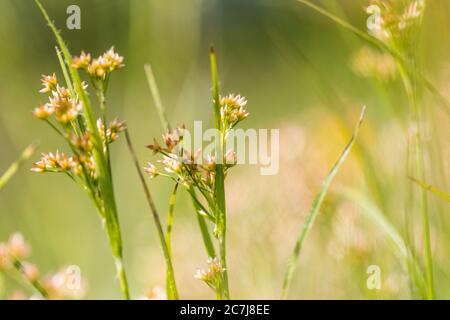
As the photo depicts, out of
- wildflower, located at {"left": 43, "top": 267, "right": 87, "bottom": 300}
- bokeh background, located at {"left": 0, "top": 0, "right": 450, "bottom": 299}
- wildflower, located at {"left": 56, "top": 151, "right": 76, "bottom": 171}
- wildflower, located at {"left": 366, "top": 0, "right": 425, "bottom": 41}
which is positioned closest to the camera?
wildflower, located at {"left": 43, "top": 267, "right": 87, "bottom": 300}

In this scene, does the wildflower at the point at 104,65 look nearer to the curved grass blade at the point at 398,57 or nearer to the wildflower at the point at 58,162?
the wildflower at the point at 58,162

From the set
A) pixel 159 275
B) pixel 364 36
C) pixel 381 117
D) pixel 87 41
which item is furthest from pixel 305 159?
pixel 87 41

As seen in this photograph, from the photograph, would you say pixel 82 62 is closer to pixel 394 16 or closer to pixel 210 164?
pixel 210 164

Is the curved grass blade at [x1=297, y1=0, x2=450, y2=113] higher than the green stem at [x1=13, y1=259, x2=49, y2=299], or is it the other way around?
the curved grass blade at [x1=297, y1=0, x2=450, y2=113]

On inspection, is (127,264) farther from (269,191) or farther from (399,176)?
(399,176)

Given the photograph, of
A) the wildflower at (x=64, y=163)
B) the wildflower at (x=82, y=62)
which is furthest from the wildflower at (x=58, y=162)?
the wildflower at (x=82, y=62)

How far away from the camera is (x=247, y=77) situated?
661 cm

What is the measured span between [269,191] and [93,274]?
66 centimetres

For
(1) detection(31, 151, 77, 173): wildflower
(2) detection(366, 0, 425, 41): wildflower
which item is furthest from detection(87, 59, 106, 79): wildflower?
(2) detection(366, 0, 425, 41): wildflower

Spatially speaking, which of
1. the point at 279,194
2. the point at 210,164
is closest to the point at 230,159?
the point at 210,164

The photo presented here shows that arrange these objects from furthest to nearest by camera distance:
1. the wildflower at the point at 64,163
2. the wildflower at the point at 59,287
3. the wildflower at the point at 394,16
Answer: the wildflower at the point at 394,16 → the wildflower at the point at 64,163 → the wildflower at the point at 59,287

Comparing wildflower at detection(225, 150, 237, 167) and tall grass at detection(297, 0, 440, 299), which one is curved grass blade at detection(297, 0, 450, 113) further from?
wildflower at detection(225, 150, 237, 167)

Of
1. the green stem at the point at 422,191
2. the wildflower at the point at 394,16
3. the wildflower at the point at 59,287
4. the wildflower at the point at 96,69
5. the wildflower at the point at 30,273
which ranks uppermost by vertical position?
the wildflower at the point at 394,16

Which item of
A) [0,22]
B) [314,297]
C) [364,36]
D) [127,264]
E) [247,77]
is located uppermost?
[247,77]
